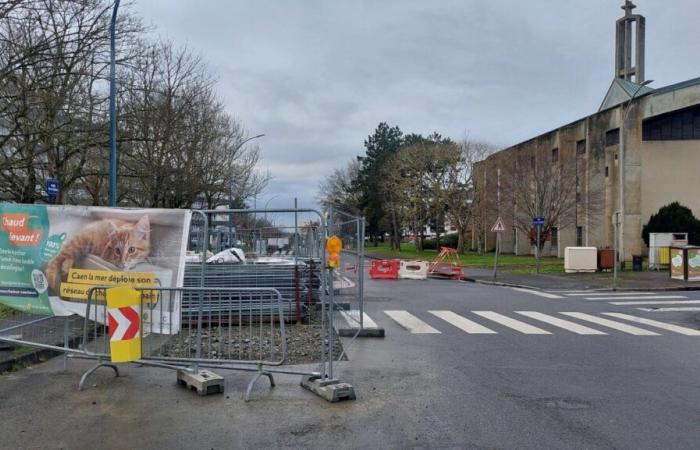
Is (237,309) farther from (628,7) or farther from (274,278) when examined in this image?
(628,7)

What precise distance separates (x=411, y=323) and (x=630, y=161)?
33.0 m

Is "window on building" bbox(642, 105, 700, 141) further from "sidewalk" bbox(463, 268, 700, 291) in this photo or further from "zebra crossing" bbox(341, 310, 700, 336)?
"zebra crossing" bbox(341, 310, 700, 336)

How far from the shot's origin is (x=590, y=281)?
24.9m

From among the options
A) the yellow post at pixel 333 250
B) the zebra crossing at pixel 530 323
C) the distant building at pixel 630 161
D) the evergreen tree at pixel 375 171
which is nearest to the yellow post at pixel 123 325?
the yellow post at pixel 333 250

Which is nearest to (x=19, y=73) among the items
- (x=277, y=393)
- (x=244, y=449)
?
(x=277, y=393)

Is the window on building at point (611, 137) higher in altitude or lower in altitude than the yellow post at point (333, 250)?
higher

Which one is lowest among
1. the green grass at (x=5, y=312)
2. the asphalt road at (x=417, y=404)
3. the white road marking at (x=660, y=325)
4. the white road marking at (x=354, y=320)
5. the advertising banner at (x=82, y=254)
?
the white road marking at (x=660, y=325)

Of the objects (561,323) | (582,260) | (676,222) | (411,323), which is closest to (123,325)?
(411,323)

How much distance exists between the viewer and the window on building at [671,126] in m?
41.0

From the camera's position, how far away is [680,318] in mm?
14188

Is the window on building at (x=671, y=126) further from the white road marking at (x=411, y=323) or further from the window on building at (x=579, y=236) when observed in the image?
the white road marking at (x=411, y=323)

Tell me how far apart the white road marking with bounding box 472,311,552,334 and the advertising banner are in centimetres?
719

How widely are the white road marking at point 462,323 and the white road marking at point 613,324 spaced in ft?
8.92

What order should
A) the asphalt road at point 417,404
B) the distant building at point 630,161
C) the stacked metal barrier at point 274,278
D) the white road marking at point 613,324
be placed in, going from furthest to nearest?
the distant building at point 630,161 → the white road marking at point 613,324 → the stacked metal barrier at point 274,278 → the asphalt road at point 417,404
